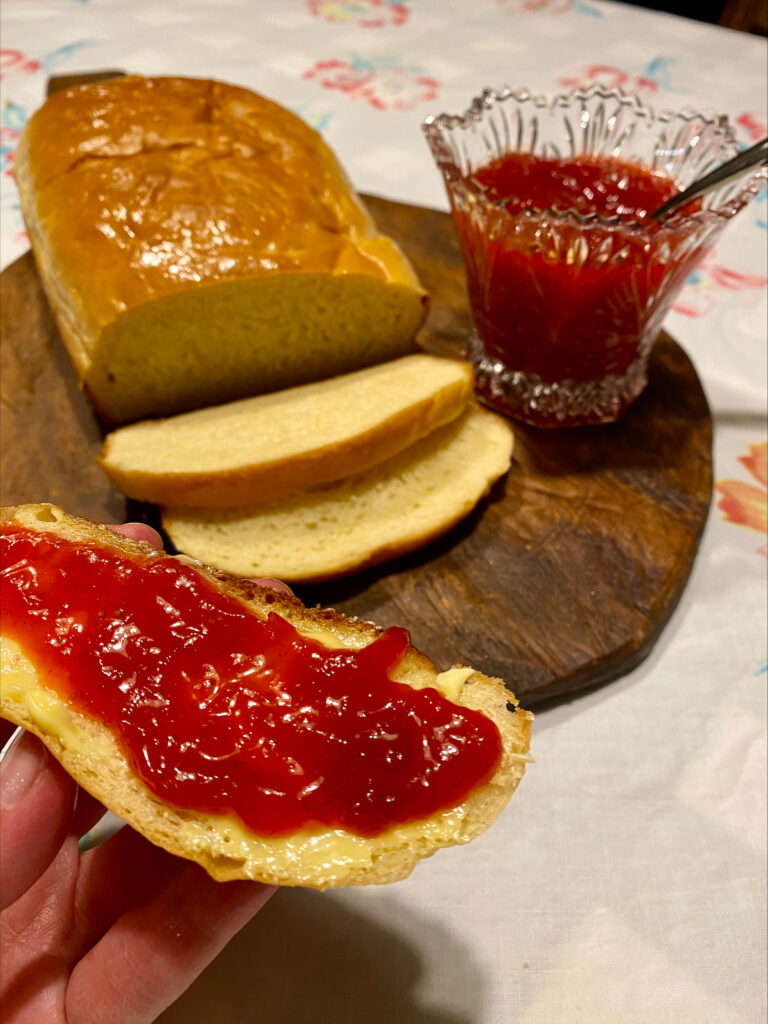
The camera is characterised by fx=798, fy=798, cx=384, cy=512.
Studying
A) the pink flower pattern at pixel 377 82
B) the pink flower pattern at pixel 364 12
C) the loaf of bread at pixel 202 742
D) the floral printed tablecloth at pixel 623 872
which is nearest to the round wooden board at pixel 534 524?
the floral printed tablecloth at pixel 623 872

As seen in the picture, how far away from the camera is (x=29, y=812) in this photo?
1.38 metres

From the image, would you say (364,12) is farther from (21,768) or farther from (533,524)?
(21,768)

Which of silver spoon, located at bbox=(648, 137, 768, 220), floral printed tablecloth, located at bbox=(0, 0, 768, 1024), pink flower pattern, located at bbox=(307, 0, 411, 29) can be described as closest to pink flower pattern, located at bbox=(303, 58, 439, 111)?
pink flower pattern, located at bbox=(307, 0, 411, 29)

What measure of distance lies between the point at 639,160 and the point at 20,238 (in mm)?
2689

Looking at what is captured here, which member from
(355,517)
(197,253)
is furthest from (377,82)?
(355,517)

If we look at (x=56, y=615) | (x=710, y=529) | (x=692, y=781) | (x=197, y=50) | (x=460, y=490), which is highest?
(x=197, y=50)

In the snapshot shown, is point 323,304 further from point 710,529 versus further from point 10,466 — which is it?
point 710,529

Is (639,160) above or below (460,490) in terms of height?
above

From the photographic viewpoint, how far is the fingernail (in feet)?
4.60

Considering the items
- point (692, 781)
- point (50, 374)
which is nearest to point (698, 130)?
point (692, 781)

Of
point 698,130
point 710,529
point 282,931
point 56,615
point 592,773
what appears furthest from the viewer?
point 698,130

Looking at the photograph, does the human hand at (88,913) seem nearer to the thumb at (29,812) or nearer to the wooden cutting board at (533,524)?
the thumb at (29,812)

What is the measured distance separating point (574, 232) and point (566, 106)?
3.89ft

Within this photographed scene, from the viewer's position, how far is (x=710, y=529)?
2760mm
